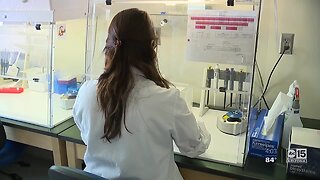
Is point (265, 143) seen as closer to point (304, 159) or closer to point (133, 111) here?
point (304, 159)

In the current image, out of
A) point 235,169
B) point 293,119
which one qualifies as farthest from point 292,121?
point 235,169

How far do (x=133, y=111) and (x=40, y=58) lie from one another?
2.99 ft

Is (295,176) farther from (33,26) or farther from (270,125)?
(33,26)

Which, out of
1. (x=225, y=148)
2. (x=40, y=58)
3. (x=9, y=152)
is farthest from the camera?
(x=9, y=152)

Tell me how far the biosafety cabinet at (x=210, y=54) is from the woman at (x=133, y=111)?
26 cm

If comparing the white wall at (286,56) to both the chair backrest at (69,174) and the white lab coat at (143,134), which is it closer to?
the white lab coat at (143,134)

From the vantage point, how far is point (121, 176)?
1.15 metres

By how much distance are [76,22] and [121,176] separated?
117 centimetres

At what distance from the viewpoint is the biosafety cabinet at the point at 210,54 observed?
1243mm

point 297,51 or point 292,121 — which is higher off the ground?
point 297,51

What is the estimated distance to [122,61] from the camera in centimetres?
109

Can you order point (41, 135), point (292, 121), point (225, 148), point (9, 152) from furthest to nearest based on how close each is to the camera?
1. point (9, 152)
2. point (41, 135)
3. point (292, 121)
4. point (225, 148)

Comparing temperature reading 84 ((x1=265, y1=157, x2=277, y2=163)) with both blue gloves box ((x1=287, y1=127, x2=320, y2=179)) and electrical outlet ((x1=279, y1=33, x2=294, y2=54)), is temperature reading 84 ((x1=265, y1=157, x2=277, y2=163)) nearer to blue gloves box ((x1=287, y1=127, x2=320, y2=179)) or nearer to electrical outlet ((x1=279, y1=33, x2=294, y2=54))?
blue gloves box ((x1=287, y1=127, x2=320, y2=179))

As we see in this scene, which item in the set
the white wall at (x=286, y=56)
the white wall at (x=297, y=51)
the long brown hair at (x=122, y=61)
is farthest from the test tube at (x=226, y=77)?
the long brown hair at (x=122, y=61)
